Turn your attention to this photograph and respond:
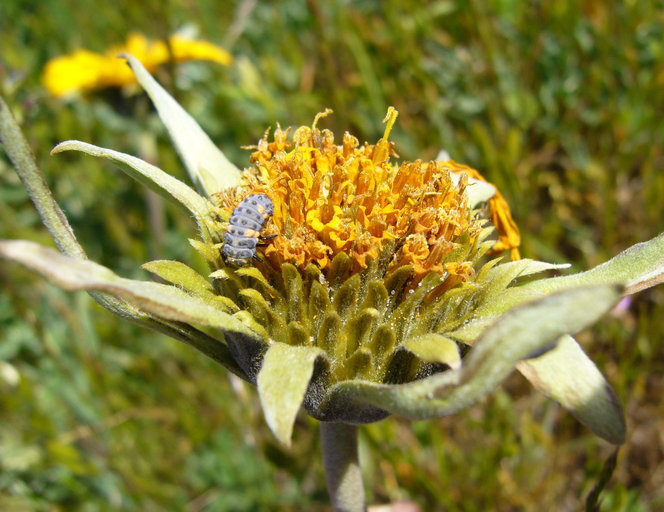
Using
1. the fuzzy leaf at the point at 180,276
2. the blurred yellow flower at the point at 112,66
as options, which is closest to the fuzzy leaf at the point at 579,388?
the fuzzy leaf at the point at 180,276

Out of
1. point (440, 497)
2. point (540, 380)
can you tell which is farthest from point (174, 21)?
point (540, 380)

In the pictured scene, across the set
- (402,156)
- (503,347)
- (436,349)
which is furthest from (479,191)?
(402,156)

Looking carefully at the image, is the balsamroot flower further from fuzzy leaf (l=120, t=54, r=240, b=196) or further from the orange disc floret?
fuzzy leaf (l=120, t=54, r=240, b=196)

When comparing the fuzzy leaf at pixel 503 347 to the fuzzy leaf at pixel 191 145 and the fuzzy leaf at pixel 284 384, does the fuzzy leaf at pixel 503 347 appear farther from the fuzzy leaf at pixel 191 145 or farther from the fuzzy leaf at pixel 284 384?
the fuzzy leaf at pixel 191 145

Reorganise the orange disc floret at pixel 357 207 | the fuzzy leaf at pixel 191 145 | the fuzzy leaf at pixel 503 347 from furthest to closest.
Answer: the fuzzy leaf at pixel 191 145, the orange disc floret at pixel 357 207, the fuzzy leaf at pixel 503 347

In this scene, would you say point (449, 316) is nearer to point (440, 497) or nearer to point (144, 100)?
point (440, 497)

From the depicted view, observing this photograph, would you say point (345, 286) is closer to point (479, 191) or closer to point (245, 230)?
point (245, 230)

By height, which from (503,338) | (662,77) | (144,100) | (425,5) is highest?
(425,5)
